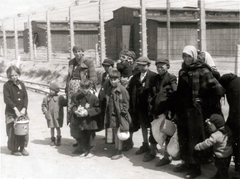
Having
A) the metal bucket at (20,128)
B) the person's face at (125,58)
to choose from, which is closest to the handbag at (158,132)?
the person's face at (125,58)

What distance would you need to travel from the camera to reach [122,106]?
606 centimetres

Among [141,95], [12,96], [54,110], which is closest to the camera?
[141,95]

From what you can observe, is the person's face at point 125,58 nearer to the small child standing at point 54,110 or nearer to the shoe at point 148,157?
the small child standing at point 54,110

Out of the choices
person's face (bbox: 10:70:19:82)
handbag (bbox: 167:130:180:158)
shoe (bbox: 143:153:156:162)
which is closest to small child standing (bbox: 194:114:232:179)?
handbag (bbox: 167:130:180:158)

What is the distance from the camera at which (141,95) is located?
6145mm

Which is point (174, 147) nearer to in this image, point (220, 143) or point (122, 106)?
point (220, 143)

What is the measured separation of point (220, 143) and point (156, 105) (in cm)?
121

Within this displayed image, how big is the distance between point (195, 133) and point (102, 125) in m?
1.97

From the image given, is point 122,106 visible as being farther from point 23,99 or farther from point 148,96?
point 23,99

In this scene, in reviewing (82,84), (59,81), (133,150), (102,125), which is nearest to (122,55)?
(82,84)

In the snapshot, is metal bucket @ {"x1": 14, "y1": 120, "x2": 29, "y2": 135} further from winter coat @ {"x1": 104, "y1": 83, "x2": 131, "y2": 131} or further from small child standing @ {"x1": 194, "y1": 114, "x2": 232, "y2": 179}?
small child standing @ {"x1": 194, "y1": 114, "x2": 232, "y2": 179}

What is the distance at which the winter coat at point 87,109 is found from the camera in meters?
6.27

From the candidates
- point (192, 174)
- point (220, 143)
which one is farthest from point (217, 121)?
point (192, 174)

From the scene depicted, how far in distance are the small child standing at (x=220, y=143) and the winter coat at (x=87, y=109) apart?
2.11 meters
